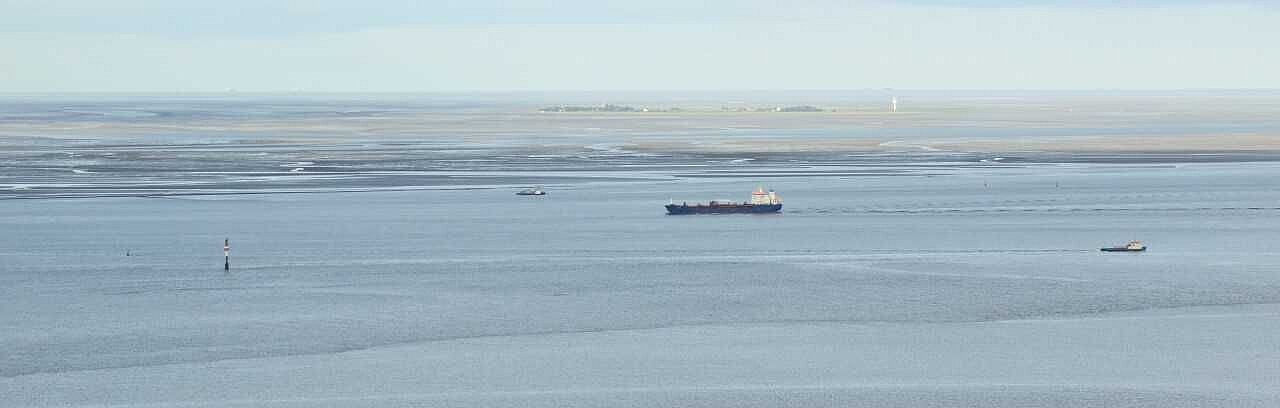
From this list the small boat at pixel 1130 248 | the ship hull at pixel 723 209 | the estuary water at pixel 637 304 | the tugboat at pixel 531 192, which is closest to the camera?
the estuary water at pixel 637 304

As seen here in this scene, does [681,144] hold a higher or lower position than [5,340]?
higher

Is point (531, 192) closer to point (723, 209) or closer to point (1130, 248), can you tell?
point (723, 209)

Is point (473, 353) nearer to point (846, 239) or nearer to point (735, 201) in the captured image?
point (846, 239)

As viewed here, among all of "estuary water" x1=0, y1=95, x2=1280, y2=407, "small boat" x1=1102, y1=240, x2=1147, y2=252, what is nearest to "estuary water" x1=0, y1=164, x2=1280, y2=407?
"estuary water" x1=0, y1=95, x2=1280, y2=407

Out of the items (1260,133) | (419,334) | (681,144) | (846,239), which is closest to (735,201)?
(846,239)

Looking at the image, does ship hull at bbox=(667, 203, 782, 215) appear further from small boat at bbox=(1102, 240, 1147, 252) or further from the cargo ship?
small boat at bbox=(1102, 240, 1147, 252)

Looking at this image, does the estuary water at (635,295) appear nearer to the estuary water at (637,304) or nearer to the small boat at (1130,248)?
the estuary water at (637,304)

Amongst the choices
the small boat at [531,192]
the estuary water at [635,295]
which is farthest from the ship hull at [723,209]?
the small boat at [531,192]
